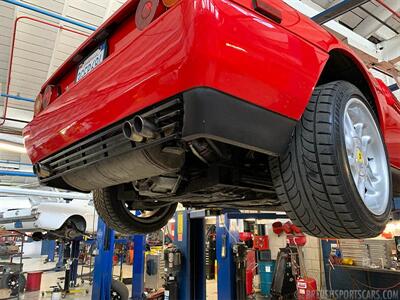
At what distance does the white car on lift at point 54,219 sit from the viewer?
7.52 m

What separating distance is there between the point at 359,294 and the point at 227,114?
8963mm

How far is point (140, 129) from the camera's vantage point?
1.13 metres

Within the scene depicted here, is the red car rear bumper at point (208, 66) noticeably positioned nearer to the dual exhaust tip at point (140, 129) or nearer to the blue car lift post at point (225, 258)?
the dual exhaust tip at point (140, 129)

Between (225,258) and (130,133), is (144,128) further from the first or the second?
(225,258)

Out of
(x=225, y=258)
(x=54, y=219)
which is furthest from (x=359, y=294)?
(x=54, y=219)

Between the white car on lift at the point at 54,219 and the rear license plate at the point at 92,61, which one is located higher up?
the rear license plate at the point at 92,61

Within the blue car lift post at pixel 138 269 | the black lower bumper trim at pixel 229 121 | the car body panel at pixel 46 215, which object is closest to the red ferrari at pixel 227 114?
the black lower bumper trim at pixel 229 121

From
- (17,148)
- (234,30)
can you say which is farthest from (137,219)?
(17,148)

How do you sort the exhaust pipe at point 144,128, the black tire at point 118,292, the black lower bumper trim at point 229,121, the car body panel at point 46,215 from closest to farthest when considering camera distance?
1. the black lower bumper trim at point 229,121
2. the exhaust pipe at point 144,128
3. the black tire at point 118,292
4. the car body panel at point 46,215

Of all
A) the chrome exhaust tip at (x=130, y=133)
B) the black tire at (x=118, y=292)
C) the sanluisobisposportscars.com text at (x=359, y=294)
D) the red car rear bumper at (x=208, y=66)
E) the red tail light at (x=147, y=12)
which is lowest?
the sanluisobisposportscars.com text at (x=359, y=294)

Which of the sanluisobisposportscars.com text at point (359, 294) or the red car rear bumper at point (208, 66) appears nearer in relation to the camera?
the red car rear bumper at point (208, 66)

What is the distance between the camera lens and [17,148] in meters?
6.04

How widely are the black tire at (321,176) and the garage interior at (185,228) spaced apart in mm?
693

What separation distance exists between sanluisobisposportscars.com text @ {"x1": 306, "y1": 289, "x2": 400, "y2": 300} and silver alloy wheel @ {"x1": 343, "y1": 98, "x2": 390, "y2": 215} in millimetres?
6548
